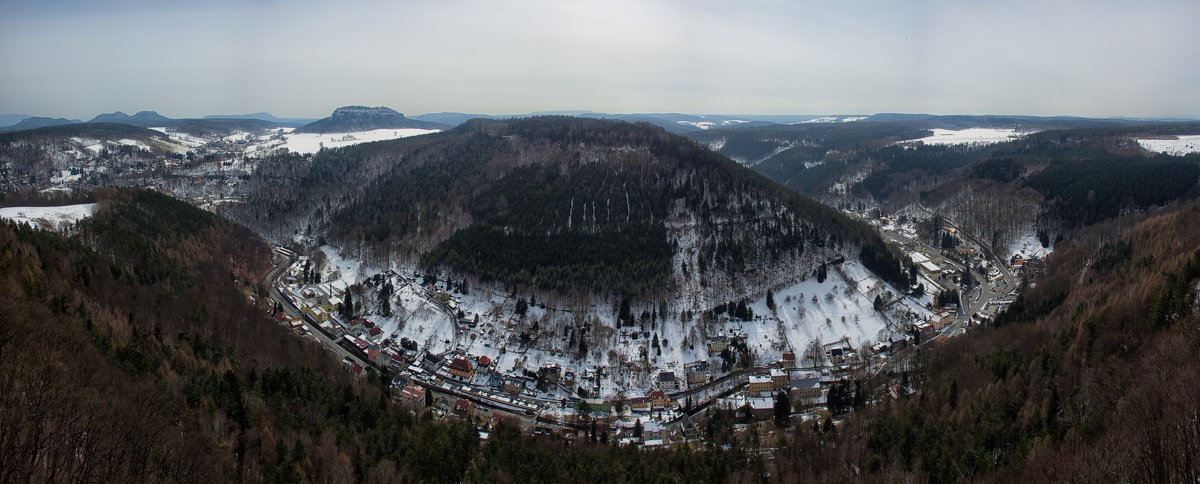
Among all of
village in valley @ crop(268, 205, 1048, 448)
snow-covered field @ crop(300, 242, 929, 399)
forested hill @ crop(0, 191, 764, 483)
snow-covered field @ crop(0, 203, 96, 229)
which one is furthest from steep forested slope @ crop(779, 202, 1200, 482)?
snow-covered field @ crop(0, 203, 96, 229)

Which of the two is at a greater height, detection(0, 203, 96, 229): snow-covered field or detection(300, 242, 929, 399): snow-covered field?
detection(0, 203, 96, 229): snow-covered field

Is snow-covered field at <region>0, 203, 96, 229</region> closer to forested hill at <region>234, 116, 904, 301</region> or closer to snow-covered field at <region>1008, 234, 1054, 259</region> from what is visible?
forested hill at <region>234, 116, 904, 301</region>

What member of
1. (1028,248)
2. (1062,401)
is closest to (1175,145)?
(1028,248)

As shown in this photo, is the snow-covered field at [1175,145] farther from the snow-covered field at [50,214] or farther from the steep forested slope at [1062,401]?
the snow-covered field at [50,214]

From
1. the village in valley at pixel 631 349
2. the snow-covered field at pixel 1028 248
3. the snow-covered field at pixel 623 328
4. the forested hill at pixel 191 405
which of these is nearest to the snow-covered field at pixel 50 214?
the forested hill at pixel 191 405

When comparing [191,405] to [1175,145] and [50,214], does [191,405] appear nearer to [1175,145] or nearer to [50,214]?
[50,214]

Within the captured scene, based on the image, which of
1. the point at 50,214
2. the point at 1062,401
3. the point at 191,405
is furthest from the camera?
the point at 50,214
